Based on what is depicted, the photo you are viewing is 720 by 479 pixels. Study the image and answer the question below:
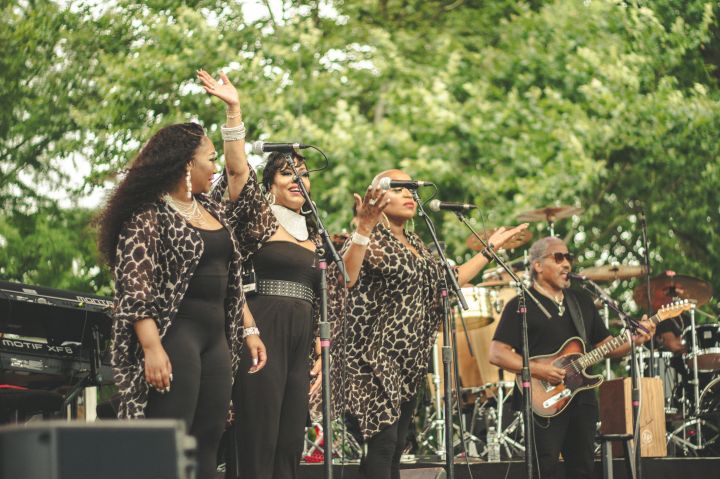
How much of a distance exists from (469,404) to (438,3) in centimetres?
794

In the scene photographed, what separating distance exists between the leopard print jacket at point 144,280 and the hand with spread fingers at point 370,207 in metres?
1.06

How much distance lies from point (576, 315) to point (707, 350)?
3600 mm

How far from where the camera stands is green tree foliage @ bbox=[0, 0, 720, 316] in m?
13.7

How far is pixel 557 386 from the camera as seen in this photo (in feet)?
23.9

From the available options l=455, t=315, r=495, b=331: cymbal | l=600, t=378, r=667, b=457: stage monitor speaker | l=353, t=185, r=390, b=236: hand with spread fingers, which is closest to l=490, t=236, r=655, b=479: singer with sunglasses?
l=600, t=378, r=667, b=457: stage monitor speaker

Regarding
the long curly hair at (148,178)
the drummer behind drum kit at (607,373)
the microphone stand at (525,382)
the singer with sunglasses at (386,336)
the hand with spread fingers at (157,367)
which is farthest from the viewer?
the drummer behind drum kit at (607,373)

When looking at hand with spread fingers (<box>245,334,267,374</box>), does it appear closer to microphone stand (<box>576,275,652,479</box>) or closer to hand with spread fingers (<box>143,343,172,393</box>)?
hand with spread fingers (<box>143,343,172,393</box>)

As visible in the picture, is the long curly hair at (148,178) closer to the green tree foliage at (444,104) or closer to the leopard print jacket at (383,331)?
the leopard print jacket at (383,331)

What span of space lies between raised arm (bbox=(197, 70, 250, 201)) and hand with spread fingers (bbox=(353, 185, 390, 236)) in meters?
0.58

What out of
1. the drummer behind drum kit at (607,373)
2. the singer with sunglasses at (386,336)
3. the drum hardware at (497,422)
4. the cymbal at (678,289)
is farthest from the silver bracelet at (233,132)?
the cymbal at (678,289)

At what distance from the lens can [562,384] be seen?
7270mm

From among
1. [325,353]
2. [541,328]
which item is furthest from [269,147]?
[541,328]

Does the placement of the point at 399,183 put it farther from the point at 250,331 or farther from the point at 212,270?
the point at 212,270

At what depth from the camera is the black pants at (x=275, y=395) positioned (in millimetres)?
4945
